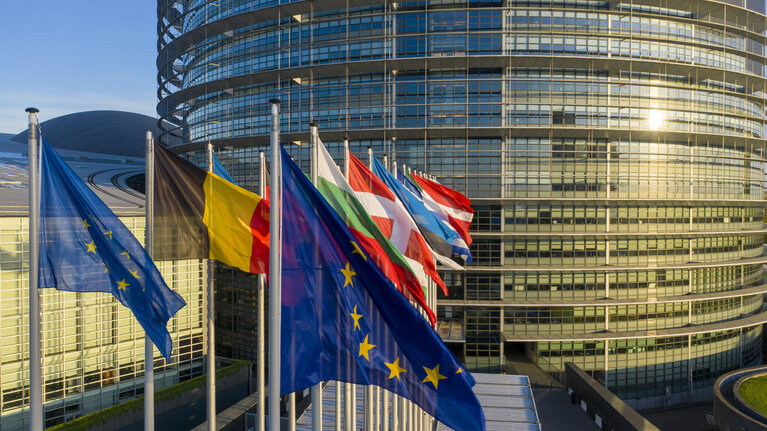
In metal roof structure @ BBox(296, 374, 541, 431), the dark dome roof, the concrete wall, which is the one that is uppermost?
the dark dome roof

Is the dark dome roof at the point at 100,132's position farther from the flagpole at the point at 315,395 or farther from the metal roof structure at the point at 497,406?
the flagpole at the point at 315,395

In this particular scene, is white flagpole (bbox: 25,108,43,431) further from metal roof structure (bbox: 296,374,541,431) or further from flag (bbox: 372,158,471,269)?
metal roof structure (bbox: 296,374,541,431)

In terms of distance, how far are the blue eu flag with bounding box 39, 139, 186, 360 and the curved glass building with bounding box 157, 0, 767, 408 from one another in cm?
2622

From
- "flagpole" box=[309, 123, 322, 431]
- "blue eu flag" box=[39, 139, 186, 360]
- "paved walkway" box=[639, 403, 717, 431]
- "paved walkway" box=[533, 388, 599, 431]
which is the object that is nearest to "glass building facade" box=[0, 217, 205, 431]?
"blue eu flag" box=[39, 139, 186, 360]

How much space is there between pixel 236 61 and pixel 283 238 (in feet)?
112

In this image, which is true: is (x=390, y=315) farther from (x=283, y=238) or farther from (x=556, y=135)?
(x=556, y=135)

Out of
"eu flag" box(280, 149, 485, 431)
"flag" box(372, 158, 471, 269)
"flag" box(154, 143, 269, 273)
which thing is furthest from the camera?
"flag" box(372, 158, 471, 269)

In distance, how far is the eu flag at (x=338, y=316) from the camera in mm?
7320

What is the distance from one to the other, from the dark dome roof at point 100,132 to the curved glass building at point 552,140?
34.8m

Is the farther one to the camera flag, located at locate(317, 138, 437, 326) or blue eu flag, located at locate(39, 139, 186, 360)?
flag, located at locate(317, 138, 437, 326)

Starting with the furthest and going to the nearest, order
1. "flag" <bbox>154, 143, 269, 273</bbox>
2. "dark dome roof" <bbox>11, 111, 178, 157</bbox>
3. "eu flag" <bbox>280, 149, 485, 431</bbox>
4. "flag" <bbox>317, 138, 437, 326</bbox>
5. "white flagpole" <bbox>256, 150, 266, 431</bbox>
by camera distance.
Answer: "dark dome roof" <bbox>11, 111, 178, 157</bbox> < "white flagpole" <bbox>256, 150, 266, 431</bbox> < "flag" <bbox>317, 138, 437, 326</bbox> < "flag" <bbox>154, 143, 269, 273</bbox> < "eu flag" <bbox>280, 149, 485, 431</bbox>

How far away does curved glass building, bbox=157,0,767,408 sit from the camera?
32.7 meters

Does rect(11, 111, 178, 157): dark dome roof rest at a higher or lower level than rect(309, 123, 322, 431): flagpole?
higher

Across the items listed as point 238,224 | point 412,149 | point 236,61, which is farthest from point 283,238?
point 236,61
